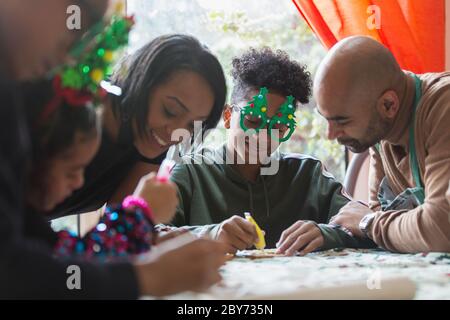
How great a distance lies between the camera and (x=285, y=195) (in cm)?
158

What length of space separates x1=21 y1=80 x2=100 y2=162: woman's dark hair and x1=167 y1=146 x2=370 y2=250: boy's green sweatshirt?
0.81 metres

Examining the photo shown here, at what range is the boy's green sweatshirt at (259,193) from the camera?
1485mm

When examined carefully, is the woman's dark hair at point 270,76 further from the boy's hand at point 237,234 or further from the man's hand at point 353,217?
the boy's hand at point 237,234

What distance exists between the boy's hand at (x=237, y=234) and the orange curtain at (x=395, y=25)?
880mm

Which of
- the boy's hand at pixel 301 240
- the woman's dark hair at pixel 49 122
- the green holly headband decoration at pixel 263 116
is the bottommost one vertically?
the boy's hand at pixel 301 240

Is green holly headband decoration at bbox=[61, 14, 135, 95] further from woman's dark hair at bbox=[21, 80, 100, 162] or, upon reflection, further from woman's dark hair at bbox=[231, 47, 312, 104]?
woman's dark hair at bbox=[231, 47, 312, 104]

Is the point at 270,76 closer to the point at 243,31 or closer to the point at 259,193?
the point at 259,193

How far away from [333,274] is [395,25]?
1149 mm

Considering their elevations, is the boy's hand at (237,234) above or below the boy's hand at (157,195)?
below

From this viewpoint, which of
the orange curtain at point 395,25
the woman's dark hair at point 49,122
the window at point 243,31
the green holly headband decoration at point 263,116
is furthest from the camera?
the window at point 243,31

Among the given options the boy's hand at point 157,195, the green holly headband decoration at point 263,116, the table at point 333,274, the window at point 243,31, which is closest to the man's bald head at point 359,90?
the green holly headband decoration at point 263,116

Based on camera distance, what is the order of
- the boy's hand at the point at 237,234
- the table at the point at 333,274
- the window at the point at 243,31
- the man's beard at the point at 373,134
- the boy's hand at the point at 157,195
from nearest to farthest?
the table at the point at 333,274 < the boy's hand at the point at 157,195 < the boy's hand at the point at 237,234 < the man's beard at the point at 373,134 < the window at the point at 243,31

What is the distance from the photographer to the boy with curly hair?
1455mm

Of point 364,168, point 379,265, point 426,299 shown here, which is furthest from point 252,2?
point 426,299
